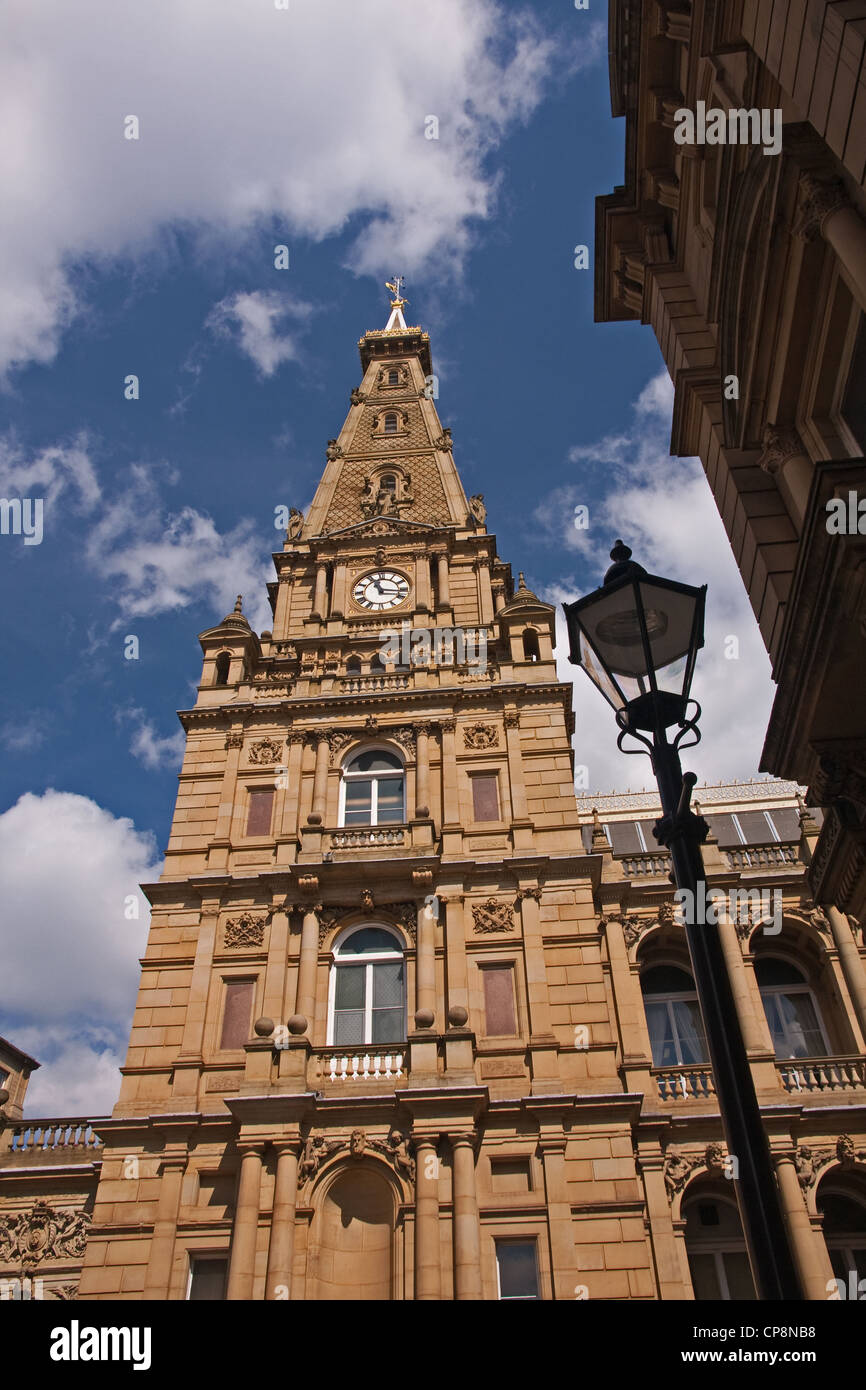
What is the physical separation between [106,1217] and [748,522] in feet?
54.9

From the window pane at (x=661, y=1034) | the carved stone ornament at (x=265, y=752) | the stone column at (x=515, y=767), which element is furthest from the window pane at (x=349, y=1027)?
the carved stone ornament at (x=265, y=752)

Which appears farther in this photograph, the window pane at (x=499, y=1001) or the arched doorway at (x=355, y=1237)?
the window pane at (x=499, y=1001)

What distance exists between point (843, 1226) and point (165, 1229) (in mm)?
12837

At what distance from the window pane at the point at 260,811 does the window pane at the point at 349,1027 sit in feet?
17.5

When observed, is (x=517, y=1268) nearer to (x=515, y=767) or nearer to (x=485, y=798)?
(x=485, y=798)

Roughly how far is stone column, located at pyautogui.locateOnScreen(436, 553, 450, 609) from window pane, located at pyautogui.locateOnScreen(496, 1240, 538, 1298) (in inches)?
695

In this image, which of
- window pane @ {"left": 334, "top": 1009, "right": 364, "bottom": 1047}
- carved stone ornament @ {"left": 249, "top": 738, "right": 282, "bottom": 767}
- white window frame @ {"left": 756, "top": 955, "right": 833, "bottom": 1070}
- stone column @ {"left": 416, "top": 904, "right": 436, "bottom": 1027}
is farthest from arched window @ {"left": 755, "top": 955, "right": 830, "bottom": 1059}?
carved stone ornament @ {"left": 249, "top": 738, "right": 282, "bottom": 767}

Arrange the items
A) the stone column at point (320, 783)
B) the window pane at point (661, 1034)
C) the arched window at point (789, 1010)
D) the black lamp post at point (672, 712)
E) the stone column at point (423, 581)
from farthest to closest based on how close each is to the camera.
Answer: the stone column at point (423, 581), the stone column at point (320, 783), the arched window at point (789, 1010), the window pane at point (661, 1034), the black lamp post at point (672, 712)

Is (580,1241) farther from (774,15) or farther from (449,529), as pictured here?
(449,529)

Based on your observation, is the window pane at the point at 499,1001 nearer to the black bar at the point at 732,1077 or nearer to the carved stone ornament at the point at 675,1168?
the carved stone ornament at the point at 675,1168

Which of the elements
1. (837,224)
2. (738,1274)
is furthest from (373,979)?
(837,224)

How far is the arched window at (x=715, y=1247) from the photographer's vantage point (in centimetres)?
1850

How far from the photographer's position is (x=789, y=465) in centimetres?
1066
